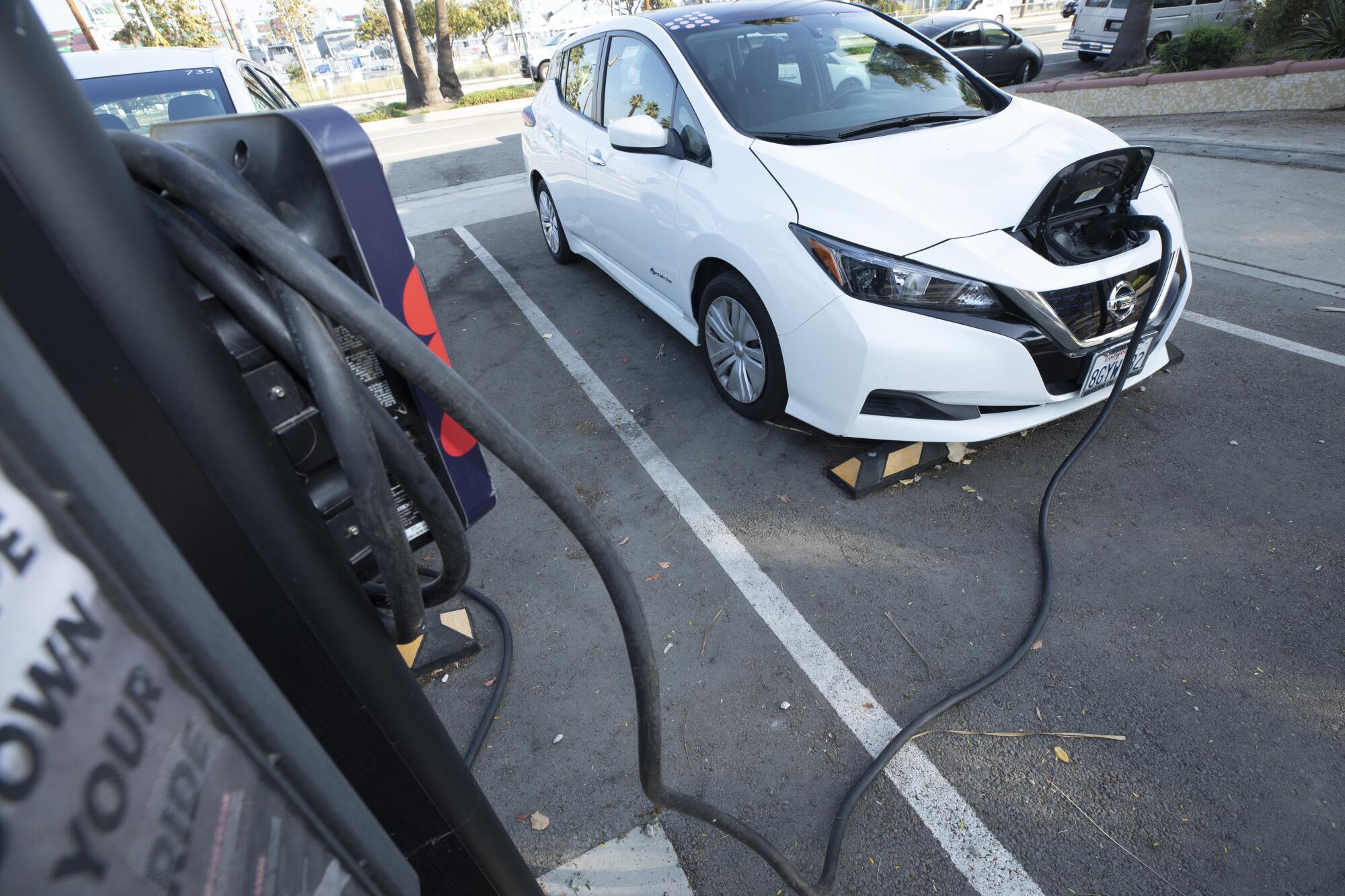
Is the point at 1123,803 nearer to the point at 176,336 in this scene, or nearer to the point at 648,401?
the point at 176,336

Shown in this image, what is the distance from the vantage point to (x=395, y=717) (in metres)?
0.88

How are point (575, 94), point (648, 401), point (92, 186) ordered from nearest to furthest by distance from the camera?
point (92, 186) → point (648, 401) → point (575, 94)

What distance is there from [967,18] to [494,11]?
54095 millimetres

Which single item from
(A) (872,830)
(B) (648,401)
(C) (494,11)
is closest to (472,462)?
(A) (872,830)

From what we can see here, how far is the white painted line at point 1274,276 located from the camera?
14.9 feet

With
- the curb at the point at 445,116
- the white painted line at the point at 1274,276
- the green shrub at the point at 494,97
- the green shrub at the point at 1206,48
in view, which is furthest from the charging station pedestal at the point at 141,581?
the green shrub at the point at 494,97

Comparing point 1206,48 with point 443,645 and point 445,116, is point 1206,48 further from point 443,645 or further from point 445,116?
point 445,116

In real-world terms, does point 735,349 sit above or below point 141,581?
below

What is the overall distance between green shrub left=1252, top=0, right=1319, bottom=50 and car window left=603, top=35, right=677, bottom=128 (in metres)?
12.4

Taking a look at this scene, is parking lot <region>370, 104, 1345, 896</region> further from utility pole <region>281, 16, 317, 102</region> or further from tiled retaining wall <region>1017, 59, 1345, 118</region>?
utility pole <region>281, 16, 317, 102</region>

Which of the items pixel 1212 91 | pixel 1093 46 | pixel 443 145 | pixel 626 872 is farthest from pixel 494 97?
pixel 626 872

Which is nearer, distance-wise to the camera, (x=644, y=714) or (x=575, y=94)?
(x=644, y=714)

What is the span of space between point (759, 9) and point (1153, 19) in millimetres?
15267

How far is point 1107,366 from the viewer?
290 centimetres
